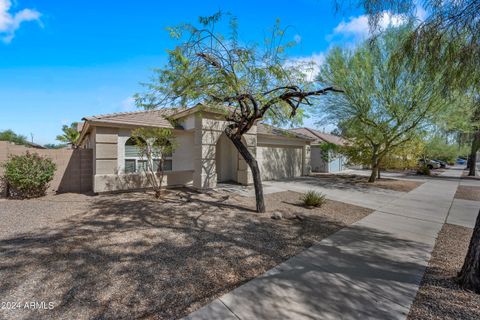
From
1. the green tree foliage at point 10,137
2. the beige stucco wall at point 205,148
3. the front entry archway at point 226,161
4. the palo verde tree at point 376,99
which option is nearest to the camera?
the beige stucco wall at point 205,148

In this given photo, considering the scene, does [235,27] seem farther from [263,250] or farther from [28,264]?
[28,264]

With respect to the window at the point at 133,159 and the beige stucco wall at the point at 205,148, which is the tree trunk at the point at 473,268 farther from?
the window at the point at 133,159

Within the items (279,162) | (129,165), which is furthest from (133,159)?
(279,162)

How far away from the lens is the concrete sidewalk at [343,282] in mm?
2850

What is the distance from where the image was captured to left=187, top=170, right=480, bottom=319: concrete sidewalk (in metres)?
2.85

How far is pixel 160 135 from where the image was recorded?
8.59 metres

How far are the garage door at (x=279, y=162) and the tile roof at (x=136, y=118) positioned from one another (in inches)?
258

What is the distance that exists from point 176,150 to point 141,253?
7.39 meters

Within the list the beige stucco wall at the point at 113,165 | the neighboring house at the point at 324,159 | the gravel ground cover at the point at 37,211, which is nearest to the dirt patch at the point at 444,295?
the gravel ground cover at the point at 37,211

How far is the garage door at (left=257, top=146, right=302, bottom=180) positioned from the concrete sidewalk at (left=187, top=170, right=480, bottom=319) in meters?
9.42

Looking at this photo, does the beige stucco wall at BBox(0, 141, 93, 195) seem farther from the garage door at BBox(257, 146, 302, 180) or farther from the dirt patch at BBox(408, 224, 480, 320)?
the dirt patch at BBox(408, 224, 480, 320)

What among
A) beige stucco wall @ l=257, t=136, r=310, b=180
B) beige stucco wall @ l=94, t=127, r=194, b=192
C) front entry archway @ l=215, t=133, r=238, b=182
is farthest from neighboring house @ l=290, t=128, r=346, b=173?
beige stucco wall @ l=94, t=127, r=194, b=192

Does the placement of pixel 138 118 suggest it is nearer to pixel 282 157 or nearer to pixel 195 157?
pixel 195 157

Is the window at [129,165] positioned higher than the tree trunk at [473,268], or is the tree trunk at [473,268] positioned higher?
the window at [129,165]
